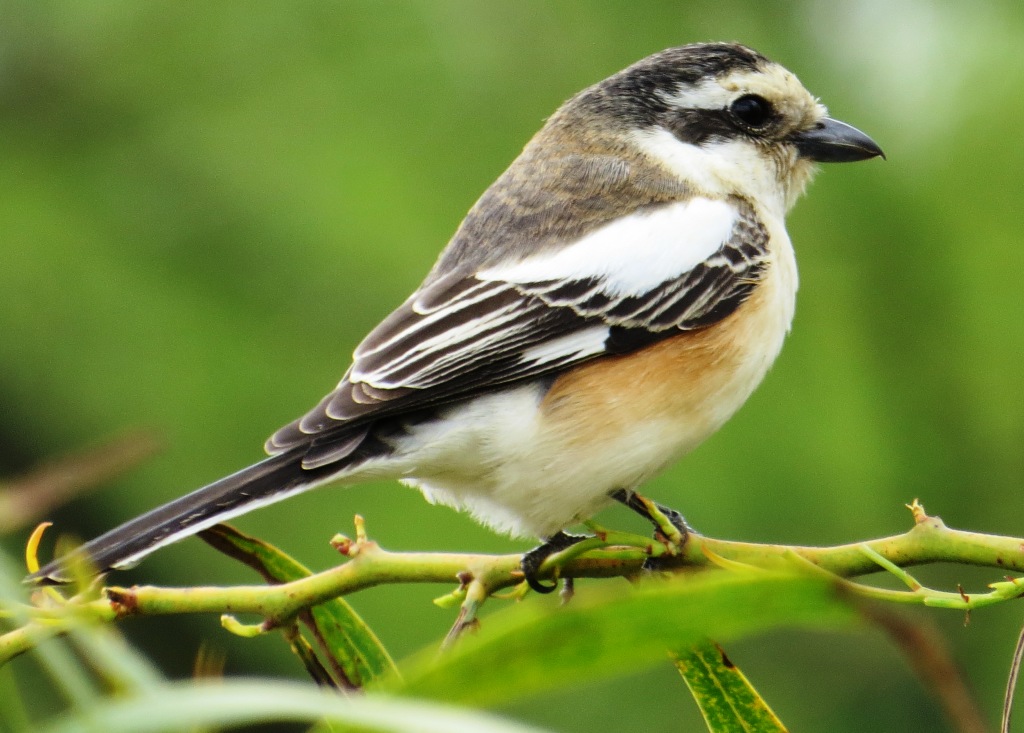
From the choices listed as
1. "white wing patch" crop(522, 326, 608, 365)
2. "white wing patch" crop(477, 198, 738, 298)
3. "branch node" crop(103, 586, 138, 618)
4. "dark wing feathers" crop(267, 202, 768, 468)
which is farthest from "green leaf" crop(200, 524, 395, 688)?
"white wing patch" crop(477, 198, 738, 298)

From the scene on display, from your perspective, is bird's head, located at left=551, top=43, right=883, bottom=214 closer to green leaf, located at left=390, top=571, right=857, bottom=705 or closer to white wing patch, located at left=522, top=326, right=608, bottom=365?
white wing patch, located at left=522, top=326, right=608, bottom=365

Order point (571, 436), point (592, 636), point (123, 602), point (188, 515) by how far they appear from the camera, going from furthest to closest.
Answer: point (571, 436) → point (188, 515) → point (123, 602) → point (592, 636)

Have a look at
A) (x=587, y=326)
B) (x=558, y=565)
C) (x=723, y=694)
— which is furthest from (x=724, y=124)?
(x=723, y=694)

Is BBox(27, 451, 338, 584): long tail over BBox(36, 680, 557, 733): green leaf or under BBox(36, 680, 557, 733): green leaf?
under

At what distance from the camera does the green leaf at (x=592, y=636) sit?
83 cm

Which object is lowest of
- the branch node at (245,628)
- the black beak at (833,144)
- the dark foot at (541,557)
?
the dark foot at (541,557)

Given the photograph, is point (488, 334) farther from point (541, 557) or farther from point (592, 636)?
point (592, 636)

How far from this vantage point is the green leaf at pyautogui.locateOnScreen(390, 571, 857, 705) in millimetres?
828

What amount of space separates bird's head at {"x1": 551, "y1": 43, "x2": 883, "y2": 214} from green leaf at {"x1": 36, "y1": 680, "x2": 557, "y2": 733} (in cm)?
252

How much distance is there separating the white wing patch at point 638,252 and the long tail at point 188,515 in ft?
2.57

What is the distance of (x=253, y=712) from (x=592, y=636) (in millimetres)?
252

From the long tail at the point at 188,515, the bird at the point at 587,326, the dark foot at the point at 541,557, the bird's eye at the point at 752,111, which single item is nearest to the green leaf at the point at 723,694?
the dark foot at the point at 541,557

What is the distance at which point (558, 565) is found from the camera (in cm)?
172

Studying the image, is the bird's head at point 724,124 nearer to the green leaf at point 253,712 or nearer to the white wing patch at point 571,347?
the white wing patch at point 571,347
